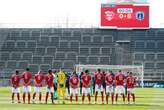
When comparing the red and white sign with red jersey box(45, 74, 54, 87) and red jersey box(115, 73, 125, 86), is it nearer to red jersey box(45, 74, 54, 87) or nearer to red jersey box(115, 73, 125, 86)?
red jersey box(115, 73, 125, 86)

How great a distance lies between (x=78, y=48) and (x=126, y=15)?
12.8m

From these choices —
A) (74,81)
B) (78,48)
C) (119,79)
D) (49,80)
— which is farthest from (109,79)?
(78,48)

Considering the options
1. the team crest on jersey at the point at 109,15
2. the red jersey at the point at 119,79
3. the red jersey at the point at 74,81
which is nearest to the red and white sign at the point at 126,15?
the team crest on jersey at the point at 109,15

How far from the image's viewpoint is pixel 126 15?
71.2 m

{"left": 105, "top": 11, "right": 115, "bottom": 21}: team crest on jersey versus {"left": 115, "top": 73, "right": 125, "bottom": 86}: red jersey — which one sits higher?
{"left": 105, "top": 11, "right": 115, "bottom": 21}: team crest on jersey

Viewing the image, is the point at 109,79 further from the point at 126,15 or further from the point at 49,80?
the point at 126,15

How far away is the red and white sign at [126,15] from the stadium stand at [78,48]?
6.60 metres

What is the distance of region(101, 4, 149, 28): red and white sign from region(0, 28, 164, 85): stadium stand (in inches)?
260

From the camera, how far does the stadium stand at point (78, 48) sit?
7862cm

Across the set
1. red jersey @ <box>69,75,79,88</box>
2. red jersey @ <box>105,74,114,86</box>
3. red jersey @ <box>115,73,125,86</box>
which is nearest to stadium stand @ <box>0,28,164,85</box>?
red jersey @ <box>105,74,114,86</box>

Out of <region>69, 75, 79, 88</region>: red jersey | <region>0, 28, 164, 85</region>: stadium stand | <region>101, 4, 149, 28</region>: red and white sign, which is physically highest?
<region>101, 4, 149, 28</region>: red and white sign

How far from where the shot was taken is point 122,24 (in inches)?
2817

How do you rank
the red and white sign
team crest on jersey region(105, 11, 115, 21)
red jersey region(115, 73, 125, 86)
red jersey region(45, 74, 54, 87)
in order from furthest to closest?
team crest on jersey region(105, 11, 115, 21) < the red and white sign < red jersey region(115, 73, 125, 86) < red jersey region(45, 74, 54, 87)

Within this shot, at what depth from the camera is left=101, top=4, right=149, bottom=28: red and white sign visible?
71.2 metres
